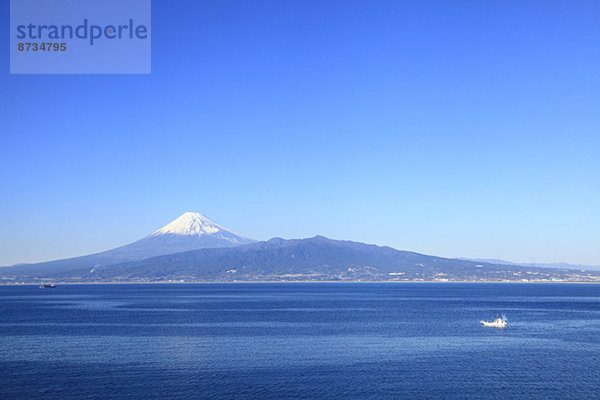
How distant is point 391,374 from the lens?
6303 cm

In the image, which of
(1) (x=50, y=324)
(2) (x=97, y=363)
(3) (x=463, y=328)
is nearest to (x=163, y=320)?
(1) (x=50, y=324)

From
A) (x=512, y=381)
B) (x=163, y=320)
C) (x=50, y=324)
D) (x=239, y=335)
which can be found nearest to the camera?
(x=512, y=381)

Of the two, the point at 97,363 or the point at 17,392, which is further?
the point at 97,363

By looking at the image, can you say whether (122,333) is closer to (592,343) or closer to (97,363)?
(97,363)

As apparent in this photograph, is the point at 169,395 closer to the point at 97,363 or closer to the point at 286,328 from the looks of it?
the point at 97,363

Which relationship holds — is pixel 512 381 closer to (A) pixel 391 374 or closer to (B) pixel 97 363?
(A) pixel 391 374

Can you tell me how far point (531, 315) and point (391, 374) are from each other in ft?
294

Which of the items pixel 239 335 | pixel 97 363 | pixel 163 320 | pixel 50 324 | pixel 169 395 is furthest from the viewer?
pixel 163 320

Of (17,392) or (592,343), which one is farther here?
(592,343)

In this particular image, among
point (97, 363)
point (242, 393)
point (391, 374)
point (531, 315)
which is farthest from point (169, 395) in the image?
point (531, 315)

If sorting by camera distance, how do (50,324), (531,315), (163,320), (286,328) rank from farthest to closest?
(531,315) < (163,320) < (50,324) < (286,328)

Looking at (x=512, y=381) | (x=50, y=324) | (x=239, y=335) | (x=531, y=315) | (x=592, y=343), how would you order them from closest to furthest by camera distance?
(x=512, y=381), (x=592, y=343), (x=239, y=335), (x=50, y=324), (x=531, y=315)

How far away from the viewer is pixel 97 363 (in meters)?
69.4

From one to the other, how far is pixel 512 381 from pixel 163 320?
8692 centimetres
